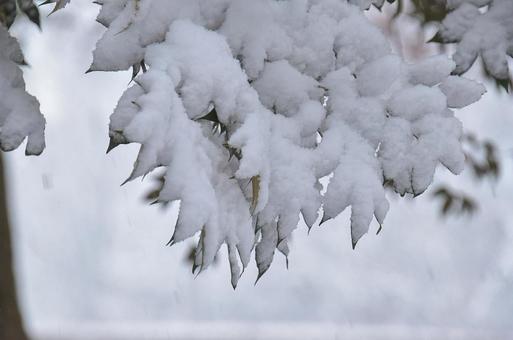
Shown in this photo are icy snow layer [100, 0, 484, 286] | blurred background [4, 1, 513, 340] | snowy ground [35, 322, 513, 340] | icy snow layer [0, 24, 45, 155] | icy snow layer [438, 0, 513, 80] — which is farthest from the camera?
blurred background [4, 1, 513, 340]

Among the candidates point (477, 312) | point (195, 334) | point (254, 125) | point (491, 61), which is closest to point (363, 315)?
point (477, 312)

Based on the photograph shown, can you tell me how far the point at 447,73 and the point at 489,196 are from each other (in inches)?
228

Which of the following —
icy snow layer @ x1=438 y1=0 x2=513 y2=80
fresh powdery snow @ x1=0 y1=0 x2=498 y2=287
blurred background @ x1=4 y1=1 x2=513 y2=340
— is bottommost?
blurred background @ x1=4 y1=1 x2=513 y2=340

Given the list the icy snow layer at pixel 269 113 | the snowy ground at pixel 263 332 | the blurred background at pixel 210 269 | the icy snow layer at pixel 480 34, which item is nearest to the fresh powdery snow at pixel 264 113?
the icy snow layer at pixel 269 113

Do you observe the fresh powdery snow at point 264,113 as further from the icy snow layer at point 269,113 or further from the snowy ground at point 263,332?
the snowy ground at point 263,332

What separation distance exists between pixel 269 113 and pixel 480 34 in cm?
49

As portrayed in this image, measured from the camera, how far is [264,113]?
0.88 metres

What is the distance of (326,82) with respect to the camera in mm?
963

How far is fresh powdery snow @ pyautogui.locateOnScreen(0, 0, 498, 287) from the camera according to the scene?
0.80 meters

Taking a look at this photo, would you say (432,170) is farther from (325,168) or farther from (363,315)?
(363,315)

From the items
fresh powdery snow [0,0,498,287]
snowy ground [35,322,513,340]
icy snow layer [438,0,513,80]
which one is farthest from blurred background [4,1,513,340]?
fresh powdery snow [0,0,498,287]

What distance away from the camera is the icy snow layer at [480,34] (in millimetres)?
1197

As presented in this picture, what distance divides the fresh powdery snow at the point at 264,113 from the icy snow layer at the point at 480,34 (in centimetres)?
22

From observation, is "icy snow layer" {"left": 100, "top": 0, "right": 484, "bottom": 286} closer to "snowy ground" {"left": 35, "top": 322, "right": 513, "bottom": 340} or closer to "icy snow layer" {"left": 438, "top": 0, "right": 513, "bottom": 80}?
"icy snow layer" {"left": 438, "top": 0, "right": 513, "bottom": 80}
